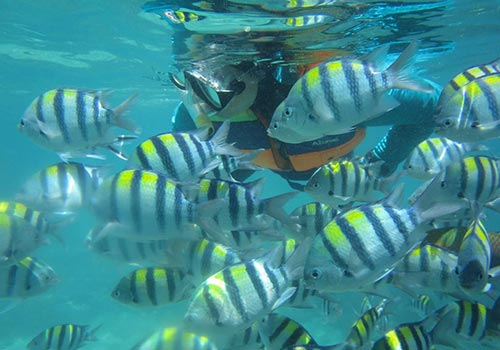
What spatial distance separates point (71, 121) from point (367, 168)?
317cm

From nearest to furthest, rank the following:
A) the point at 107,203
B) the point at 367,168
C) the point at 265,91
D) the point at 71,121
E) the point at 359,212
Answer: the point at 359,212 → the point at 107,203 → the point at 71,121 → the point at 367,168 → the point at 265,91

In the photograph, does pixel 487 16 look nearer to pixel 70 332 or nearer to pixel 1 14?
pixel 70 332

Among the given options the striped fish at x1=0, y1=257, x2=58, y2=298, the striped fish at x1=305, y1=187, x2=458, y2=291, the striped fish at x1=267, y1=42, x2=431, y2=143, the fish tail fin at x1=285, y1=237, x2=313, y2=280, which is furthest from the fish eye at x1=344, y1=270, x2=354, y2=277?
the striped fish at x1=0, y1=257, x2=58, y2=298


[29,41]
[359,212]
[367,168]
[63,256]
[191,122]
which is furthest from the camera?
[63,256]

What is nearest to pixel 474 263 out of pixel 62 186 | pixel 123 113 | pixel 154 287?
pixel 154 287

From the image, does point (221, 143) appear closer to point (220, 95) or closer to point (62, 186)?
point (62, 186)

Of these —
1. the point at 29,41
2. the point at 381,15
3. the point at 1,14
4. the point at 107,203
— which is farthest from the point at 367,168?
the point at 29,41

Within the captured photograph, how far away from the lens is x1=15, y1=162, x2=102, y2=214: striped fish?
Answer: 4.36 m

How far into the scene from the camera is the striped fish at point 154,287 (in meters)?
4.07

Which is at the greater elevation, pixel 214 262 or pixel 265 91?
pixel 265 91

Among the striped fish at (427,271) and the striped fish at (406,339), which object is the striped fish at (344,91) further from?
the striped fish at (406,339)

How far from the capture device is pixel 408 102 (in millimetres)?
6758

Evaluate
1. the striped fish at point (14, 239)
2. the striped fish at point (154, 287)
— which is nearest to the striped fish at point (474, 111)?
the striped fish at point (154, 287)

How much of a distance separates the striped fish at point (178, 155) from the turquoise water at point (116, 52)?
128 cm
